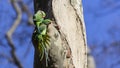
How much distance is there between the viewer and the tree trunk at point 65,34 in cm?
79

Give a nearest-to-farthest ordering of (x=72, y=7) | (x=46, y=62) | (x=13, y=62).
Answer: (x=46, y=62), (x=72, y=7), (x=13, y=62)

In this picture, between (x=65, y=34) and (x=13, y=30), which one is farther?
(x=13, y=30)

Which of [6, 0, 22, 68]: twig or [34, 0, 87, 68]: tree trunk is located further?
[6, 0, 22, 68]: twig

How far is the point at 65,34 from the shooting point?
2.69ft

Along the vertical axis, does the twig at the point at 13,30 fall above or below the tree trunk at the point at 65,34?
below

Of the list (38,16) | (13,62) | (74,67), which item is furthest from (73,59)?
(13,62)

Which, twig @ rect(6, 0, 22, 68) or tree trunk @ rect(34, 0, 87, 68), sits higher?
tree trunk @ rect(34, 0, 87, 68)

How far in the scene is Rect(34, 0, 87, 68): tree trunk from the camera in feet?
2.58

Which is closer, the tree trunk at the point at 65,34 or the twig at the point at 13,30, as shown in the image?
the tree trunk at the point at 65,34

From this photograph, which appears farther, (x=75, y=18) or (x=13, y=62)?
(x=13, y=62)

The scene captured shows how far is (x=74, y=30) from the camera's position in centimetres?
85

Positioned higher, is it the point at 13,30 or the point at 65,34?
the point at 65,34

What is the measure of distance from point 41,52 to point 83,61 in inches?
4.8

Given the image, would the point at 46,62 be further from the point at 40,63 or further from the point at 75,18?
the point at 75,18
